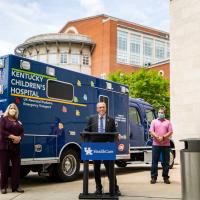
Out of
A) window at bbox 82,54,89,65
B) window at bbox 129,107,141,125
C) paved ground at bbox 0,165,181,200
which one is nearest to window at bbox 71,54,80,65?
window at bbox 82,54,89,65

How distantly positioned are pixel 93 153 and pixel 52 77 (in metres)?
3.27

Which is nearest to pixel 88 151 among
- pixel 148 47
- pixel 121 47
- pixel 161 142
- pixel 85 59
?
pixel 161 142

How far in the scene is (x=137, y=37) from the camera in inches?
2625

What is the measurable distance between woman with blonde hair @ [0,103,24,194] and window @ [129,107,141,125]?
5.79 metres

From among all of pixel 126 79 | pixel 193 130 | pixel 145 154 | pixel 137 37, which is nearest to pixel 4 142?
pixel 145 154

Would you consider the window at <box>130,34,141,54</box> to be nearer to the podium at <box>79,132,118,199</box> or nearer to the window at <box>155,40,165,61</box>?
the window at <box>155,40,165,61</box>

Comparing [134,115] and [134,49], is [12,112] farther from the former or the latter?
[134,49]

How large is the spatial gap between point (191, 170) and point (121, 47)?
58918 millimetres

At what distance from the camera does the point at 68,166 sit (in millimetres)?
10602

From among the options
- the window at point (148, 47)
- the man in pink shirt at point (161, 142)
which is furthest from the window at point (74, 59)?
the man in pink shirt at point (161, 142)

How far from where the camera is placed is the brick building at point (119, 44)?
62781mm

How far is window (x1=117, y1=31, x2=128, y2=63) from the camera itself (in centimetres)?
6400

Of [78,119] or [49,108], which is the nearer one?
[49,108]

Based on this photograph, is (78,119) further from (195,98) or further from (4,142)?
(195,98)
